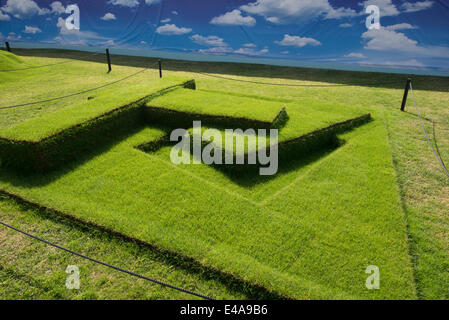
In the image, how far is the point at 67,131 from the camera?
5.56 metres

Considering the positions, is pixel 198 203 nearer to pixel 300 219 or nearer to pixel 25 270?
pixel 300 219

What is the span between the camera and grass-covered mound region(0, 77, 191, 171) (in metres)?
5.22

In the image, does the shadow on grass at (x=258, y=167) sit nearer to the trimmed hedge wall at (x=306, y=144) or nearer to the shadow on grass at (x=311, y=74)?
the trimmed hedge wall at (x=306, y=144)

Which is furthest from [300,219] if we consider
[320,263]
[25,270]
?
[25,270]

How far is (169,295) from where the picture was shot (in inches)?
129

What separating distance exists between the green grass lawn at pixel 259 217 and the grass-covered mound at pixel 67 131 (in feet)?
0.71

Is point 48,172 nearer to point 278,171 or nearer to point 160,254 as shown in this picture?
point 160,254

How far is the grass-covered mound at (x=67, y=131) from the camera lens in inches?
206

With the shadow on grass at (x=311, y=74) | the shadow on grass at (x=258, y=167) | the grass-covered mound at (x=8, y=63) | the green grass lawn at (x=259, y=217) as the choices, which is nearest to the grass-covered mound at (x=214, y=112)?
the green grass lawn at (x=259, y=217)

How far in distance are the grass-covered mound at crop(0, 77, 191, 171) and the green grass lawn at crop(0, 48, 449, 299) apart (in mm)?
216

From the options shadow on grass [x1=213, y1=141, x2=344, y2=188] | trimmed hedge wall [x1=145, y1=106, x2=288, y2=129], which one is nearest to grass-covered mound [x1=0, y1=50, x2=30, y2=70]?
trimmed hedge wall [x1=145, y1=106, x2=288, y2=129]

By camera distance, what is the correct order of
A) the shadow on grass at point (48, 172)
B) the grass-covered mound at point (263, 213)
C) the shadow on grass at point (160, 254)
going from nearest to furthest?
1. the shadow on grass at point (160, 254)
2. the grass-covered mound at point (263, 213)
3. the shadow on grass at point (48, 172)

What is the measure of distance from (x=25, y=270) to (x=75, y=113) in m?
3.88

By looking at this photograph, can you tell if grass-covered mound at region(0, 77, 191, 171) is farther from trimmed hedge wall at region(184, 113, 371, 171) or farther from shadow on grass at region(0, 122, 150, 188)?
trimmed hedge wall at region(184, 113, 371, 171)
